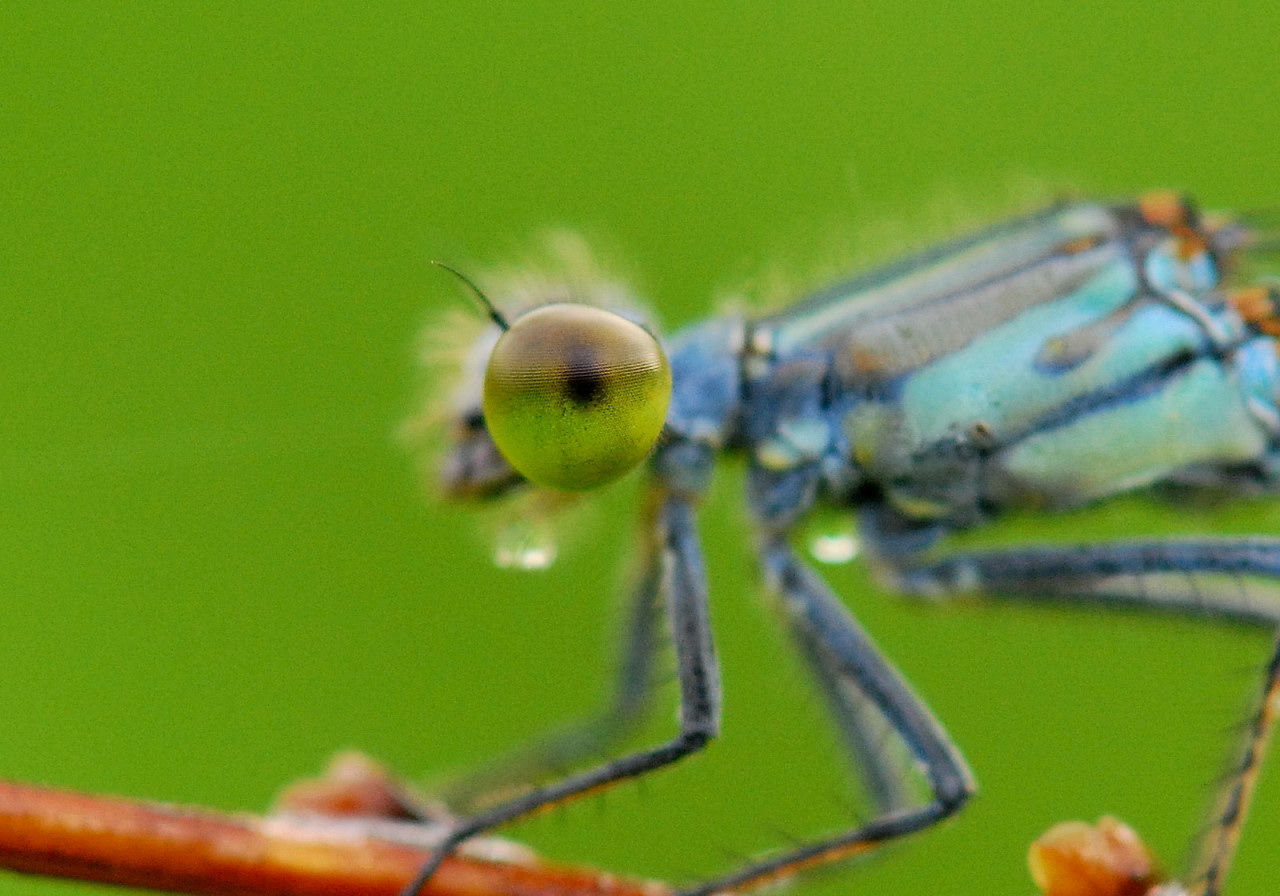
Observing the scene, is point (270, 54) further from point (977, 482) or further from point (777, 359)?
point (977, 482)

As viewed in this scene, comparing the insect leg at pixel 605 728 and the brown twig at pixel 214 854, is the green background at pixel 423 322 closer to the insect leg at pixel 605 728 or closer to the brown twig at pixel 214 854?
the insect leg at pixel 605 728

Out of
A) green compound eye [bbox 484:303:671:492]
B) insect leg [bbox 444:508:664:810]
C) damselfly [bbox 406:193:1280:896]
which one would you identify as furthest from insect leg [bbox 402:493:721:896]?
insect leg [bbox 444:508:664:810]

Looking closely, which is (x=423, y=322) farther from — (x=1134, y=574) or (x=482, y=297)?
(x=1134, y=574)

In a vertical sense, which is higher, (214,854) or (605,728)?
(605,728)

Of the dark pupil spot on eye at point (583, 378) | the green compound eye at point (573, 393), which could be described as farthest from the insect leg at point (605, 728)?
the dark pupil spot on eye at point (583, 378)

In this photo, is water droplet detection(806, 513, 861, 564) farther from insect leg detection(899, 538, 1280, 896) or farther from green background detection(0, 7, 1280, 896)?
green background detection(0, 7, 1280, 896)

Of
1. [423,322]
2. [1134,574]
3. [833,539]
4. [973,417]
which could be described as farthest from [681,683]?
[423,322]
